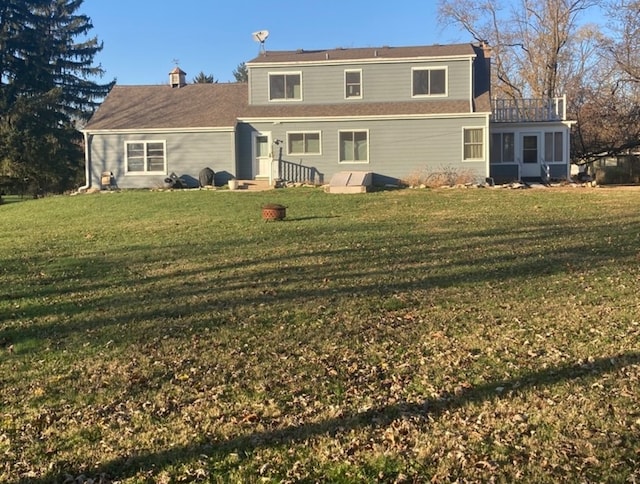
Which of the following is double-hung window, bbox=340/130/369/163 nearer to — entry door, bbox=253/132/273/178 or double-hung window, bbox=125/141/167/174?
entry door, bbox=253/132/273/178

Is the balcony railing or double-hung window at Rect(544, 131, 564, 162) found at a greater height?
the balcony railing

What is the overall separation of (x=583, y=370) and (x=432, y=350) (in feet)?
3.92

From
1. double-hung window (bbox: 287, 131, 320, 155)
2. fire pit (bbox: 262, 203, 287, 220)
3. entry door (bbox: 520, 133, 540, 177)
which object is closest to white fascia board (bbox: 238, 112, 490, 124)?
double-hung window (bbox: 287, 131, 320, 155)

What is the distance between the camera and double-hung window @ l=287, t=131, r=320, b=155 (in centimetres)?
2509

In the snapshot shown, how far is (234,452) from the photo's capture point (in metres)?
3.56

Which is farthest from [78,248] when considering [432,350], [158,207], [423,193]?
[423,193]

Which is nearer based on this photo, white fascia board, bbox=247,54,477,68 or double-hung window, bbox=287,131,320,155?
white fascia board, bbox=247,54,477,68

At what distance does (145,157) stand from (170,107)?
2949mm

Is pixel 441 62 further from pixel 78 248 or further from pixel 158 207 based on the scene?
pixel 78 248

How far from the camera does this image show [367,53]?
2616cm

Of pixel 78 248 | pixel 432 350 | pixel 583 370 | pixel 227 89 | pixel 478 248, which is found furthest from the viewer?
pixel 227 89

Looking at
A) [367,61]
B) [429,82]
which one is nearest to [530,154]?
[429,82]

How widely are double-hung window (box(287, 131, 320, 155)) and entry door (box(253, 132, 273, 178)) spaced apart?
921 mm

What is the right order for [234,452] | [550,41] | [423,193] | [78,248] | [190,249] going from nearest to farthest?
[234,452], [190,249], [78,248], [423,193], [550,41]
